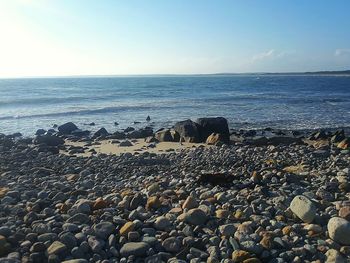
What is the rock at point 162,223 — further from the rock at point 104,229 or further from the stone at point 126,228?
the rock at point 104,229

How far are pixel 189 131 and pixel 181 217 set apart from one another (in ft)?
36.3

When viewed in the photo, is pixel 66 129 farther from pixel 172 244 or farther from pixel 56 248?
pixel 172 244

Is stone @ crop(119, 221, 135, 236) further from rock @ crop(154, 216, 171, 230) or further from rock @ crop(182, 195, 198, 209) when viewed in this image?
rock @ crop(182, 195, 198, 209)

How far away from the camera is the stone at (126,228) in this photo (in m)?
5.12

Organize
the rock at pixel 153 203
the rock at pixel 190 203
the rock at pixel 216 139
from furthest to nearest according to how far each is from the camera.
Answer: the rock at pixel 216 139
the rock at pixel 153 203
the rock at pixel 190 203

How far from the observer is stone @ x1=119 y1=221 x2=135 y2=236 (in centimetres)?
512

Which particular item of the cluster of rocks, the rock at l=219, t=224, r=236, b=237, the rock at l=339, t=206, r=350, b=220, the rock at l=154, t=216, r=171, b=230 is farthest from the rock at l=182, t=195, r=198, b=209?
the rock at l=339, t=206, r=350, b=220

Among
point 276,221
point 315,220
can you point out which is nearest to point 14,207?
point 276,221

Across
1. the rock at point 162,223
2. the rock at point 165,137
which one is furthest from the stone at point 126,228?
the rock at point 165,137

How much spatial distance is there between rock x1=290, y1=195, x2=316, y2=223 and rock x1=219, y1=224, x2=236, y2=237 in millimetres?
986

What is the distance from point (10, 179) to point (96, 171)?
77.9 inches

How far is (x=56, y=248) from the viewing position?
475 centimetres

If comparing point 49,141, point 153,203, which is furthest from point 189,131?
point 153,203

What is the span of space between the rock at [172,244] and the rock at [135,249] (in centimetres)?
23
